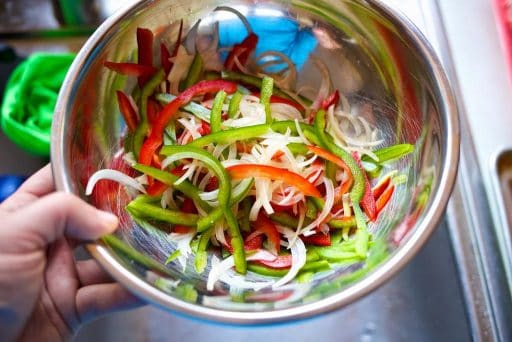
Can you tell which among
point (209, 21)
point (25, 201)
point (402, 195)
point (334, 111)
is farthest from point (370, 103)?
point (25, 201)

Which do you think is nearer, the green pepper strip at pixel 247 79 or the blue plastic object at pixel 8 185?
A: the green pepper strip at pixel 247 79

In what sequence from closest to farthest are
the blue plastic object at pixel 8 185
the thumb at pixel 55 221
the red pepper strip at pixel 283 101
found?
the thumb at pixel 55 221 → the red pepper strip at pixel 283 101 → the blue plastic object at pixel 8 185

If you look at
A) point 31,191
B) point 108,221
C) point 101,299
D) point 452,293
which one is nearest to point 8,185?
point 31,191

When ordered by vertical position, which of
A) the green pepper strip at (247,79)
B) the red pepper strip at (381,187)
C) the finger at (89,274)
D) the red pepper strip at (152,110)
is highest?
the green pepper strip at (247,79)

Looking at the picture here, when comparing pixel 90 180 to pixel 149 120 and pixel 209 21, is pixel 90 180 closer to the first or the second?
pixel 149 120

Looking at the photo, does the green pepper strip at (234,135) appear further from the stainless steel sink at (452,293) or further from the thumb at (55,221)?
the stainless steel sink at (452,293)

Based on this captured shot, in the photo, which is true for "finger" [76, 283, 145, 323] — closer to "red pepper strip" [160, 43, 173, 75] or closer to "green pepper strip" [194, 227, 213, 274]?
"green pepper strip" [194, 227, 213, 274]

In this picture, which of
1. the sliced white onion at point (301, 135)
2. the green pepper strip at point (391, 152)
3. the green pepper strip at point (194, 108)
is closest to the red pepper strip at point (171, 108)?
the green pepper strip at point (194, 108)
